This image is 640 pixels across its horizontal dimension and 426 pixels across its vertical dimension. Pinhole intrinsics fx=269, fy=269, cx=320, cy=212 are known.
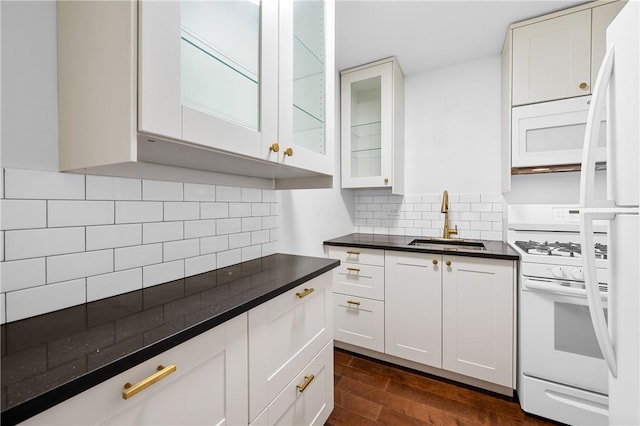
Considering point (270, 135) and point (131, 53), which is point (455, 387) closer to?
point (270, 135)

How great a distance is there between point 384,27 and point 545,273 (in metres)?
1.88

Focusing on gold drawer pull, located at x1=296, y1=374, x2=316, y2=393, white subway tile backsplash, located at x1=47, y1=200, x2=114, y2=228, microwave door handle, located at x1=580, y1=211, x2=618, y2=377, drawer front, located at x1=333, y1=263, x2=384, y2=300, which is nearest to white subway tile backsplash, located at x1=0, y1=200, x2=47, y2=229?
white subway tile backsplash, located at x1=47, y1=200, x2=114, y2=228

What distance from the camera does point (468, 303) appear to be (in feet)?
5.79

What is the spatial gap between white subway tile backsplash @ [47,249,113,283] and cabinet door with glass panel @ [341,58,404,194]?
1925 mm

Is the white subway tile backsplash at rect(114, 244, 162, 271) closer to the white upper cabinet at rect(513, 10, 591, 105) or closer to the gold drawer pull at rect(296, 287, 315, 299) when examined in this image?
the gold drawer pull at rect(296, 287, 315, 299)

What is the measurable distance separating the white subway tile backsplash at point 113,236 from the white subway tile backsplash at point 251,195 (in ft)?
1.85

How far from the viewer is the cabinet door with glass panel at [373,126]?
2324mm

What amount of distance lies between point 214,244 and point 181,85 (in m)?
0.74

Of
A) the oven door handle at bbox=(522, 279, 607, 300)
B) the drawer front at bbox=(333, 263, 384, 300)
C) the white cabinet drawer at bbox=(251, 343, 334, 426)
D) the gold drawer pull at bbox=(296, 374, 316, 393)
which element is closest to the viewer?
the white cabinet drawer at bbox=(251, 343, 334, 426)

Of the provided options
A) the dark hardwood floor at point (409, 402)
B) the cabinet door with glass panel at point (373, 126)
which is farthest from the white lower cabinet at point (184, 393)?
the cabinet door with glass panel at point (373, 126)

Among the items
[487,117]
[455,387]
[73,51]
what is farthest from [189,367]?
[487,117]

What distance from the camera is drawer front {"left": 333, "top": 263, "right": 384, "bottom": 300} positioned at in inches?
81.0

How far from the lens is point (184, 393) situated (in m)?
0.70

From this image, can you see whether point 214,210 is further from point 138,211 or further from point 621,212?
point 621,212
